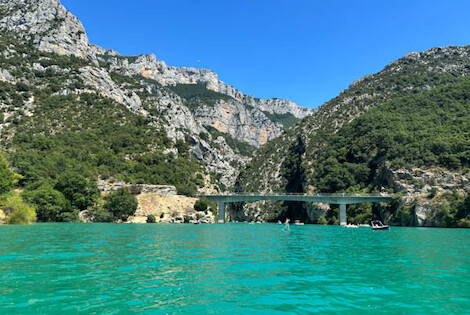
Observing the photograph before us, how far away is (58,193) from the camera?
274 ft

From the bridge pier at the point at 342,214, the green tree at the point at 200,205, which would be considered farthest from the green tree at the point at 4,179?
the bridge pier at the point at 342,214

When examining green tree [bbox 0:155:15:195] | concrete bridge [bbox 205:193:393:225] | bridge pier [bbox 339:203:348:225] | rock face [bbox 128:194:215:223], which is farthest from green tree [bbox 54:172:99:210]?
bridge pier [bbox 339:203:348:225]

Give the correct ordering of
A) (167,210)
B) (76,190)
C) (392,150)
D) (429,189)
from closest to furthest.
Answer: (76,190)
(429,189)
(167,210)
(392,150)

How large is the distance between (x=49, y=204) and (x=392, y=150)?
108544mm

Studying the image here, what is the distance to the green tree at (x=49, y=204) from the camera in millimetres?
78400

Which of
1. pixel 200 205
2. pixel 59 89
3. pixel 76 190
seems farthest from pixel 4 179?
pixel 59 89

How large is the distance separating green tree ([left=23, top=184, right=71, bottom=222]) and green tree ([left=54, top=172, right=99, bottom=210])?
477cm

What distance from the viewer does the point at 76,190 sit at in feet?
299

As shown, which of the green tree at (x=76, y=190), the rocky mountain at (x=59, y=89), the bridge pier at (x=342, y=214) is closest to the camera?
the green tree at (x=76, y=190)

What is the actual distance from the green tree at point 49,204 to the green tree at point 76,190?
477 cm

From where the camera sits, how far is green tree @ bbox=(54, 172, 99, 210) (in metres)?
89.7

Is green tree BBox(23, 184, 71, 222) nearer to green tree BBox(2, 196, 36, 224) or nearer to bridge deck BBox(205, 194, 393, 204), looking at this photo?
green tree BBox(2, 196, 36, 224)

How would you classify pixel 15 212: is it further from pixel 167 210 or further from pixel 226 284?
pixel 226 284

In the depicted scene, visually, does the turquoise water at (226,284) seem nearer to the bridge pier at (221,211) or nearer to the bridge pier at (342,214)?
the bridge pier at (342,214)
